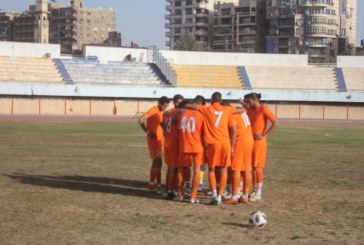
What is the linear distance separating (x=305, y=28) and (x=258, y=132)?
132 metres

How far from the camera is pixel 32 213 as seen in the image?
12500mm

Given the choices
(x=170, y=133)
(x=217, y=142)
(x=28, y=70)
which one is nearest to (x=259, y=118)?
(x=217, y=142)

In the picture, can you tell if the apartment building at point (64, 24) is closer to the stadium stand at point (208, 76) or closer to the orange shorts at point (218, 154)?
the stadium stand at point (208, 76)

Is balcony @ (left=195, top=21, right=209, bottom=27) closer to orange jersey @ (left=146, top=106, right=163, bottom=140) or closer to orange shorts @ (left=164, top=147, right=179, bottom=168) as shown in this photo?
orange jersey @ (left=146, top=106, right=163, bottom=140)

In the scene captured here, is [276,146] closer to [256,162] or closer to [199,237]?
[256,162]

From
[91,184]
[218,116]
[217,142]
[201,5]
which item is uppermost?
[201,5]

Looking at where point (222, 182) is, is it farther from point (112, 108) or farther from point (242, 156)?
point (112, 108)

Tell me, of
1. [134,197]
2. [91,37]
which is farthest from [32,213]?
[91,37]

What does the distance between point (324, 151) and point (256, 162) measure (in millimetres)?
14462

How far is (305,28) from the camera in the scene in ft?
A: 469

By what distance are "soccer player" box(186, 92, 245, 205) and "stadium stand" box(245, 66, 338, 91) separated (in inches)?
2528

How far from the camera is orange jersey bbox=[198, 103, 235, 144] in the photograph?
13922 mm

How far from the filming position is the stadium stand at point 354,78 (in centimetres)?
8019

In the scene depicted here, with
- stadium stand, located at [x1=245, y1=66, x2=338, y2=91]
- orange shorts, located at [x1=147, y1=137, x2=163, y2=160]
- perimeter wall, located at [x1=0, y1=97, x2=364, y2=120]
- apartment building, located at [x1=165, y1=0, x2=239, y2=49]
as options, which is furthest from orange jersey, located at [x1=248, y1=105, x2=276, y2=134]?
apartment building, located at [x1=165, y1=0, x2=239, y2=49]
